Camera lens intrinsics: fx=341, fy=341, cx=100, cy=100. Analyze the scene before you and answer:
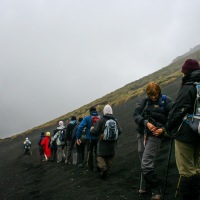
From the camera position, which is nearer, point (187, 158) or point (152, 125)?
point (187, 158)

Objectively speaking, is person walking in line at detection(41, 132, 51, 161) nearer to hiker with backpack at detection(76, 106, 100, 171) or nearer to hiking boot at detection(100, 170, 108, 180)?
hiker with backpack at detection(76, 106, 100, 171)

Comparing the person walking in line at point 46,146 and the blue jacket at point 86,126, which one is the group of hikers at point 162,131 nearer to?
the blue jacket at point 86,126

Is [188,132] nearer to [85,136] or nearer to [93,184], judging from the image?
[93,184]

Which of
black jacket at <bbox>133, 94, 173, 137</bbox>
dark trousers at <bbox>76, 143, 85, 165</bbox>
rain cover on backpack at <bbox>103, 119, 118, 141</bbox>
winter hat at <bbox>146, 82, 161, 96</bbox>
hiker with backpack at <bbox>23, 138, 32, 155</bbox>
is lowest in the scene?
hiker with backpack at <bbox>23, 138, 32, 155</bbox>

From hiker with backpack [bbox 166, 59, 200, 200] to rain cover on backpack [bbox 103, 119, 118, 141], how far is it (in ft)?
14.4

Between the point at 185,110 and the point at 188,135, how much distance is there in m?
0.38

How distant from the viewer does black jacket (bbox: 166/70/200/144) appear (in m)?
5.18

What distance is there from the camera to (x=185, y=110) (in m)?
5.20

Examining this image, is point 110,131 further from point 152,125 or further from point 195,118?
point 195,118

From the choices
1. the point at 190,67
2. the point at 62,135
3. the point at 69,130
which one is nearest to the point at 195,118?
the point at 190,67

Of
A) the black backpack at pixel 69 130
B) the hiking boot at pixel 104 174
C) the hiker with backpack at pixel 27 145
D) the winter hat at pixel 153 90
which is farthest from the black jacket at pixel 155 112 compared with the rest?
the hiker with backpack at pixel 27 145

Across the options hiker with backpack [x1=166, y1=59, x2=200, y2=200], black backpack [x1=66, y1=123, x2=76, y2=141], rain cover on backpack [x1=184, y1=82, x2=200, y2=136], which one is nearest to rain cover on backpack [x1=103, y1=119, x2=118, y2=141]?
hiker with backpack [x1=166, y1=59, x2=200, y2=200]

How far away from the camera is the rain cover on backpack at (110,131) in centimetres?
973

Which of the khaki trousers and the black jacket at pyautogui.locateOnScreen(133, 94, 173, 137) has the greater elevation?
the black jacket at pyautogui.locateOnScreen(133, 94, 173, 137)
